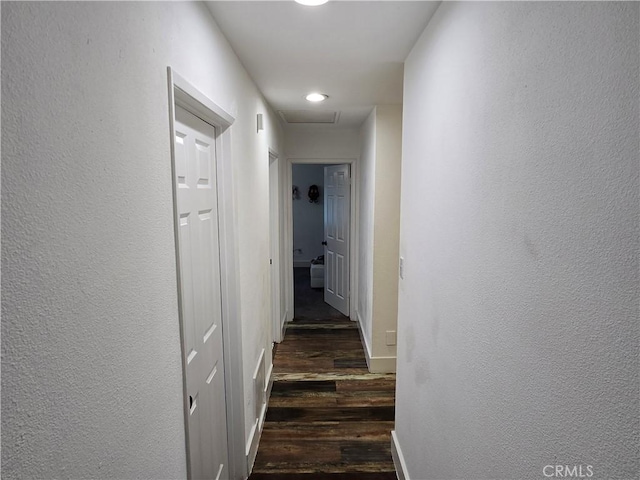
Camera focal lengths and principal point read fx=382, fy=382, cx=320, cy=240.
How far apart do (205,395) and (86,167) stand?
4.20 feet

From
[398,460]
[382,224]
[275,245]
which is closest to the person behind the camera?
[398,460]

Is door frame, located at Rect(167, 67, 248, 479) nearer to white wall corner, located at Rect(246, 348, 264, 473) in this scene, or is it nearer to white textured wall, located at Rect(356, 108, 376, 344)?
white wall corner, located at Rect(246, 348, 264, 473)

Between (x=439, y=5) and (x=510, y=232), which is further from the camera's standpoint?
(x=439, y=5)

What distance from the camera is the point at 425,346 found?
→ 1.66m

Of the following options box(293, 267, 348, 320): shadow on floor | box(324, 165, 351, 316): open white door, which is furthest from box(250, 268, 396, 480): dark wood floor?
box(324, 165, 351, 316): open white door

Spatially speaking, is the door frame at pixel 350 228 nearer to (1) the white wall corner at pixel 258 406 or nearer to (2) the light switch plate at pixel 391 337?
(2) the light switch plate at pixel 391 337

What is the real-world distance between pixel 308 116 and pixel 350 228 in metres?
1.47

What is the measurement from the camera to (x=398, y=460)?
2209mm

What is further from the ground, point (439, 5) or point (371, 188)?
point (439, 5)

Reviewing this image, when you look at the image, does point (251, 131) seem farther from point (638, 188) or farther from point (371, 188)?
point (638, 188)

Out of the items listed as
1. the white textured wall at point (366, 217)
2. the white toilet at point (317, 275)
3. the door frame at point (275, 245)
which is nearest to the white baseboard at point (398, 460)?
the white textured wall at point (366, 217)

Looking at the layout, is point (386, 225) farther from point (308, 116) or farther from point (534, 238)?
point (534, 238)

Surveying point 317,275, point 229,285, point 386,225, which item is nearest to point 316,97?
point 386,225

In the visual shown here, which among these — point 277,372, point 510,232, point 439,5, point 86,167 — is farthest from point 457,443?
point 277,372
